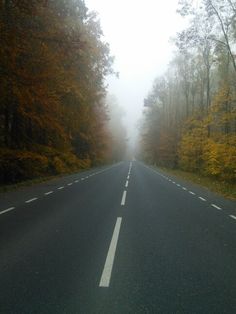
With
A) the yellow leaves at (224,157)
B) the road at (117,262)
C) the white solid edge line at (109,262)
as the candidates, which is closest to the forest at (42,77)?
the road at (117,262)

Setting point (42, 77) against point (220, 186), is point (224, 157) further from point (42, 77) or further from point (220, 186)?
point (42, 77)

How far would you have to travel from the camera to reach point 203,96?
44219 mm

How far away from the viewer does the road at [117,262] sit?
14.6 feet

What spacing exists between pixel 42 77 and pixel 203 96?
103ft

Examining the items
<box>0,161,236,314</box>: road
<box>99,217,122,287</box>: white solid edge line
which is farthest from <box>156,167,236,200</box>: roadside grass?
<box>99,217,122,287</box>: white solid edge line

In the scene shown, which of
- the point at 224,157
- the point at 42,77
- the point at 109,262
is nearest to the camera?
the point at 109,262

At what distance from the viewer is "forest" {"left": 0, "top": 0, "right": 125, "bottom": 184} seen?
50.1 feet

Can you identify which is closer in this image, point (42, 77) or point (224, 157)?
point (42, 77)

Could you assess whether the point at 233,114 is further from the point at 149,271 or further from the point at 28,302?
the point at 28,302

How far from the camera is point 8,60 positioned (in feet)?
48.0

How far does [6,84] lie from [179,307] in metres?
13.1

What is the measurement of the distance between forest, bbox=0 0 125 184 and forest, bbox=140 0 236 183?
7163mm

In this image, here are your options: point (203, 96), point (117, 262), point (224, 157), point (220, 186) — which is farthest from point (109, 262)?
point (203, 96)

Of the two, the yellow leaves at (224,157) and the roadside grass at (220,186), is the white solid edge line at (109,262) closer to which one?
the roadside grass at (220,186)
